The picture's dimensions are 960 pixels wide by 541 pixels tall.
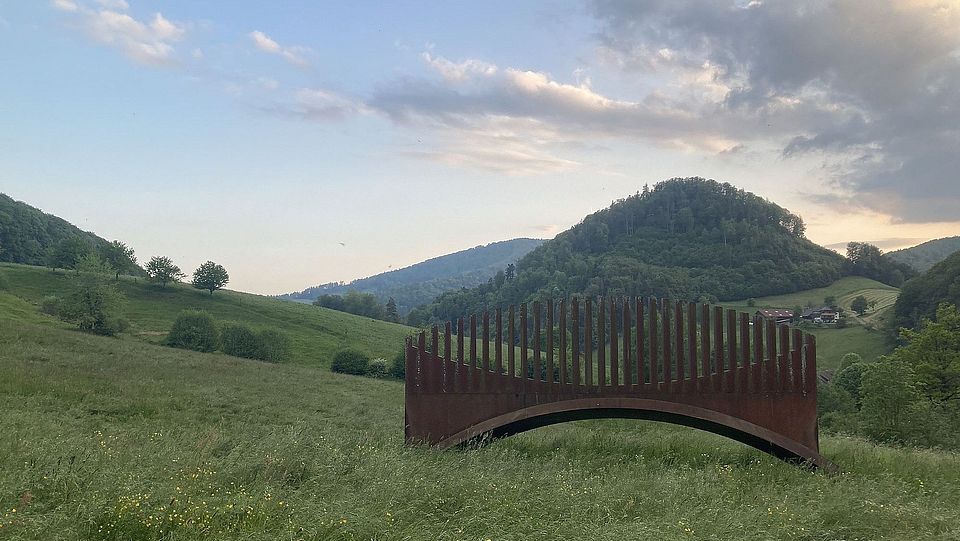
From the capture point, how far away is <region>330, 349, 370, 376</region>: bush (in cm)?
4381

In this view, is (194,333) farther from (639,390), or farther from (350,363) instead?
(639,390)

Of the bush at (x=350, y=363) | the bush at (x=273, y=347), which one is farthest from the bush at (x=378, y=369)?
the bush at (x=273, y=347)

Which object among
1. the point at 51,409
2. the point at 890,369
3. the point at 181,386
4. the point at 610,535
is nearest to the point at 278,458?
the point at 610,535

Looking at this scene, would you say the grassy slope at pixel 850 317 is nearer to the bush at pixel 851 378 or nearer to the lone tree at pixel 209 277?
the bush at pixel 851 378

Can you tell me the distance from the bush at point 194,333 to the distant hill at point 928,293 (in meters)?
74.0

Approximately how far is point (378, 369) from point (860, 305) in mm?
86115

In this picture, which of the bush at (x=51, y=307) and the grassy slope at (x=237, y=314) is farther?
the grassy slope at (x=237, y=314)

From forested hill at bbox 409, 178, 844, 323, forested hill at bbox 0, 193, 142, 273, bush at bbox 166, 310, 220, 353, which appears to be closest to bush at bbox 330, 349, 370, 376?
bush at bbox 166, 310, 220, 353

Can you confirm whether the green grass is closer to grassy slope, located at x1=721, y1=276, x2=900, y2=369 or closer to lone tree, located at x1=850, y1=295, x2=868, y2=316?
grassy slope, located at x1=721, y1=276, x2=900, y2=369

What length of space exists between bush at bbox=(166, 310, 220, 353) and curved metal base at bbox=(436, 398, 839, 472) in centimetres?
3917

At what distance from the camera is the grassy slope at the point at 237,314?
51.2 m

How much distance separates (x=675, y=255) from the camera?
146000 mm

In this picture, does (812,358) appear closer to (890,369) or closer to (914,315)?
(890,369)

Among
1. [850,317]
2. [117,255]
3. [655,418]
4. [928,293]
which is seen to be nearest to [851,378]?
[928,293]
